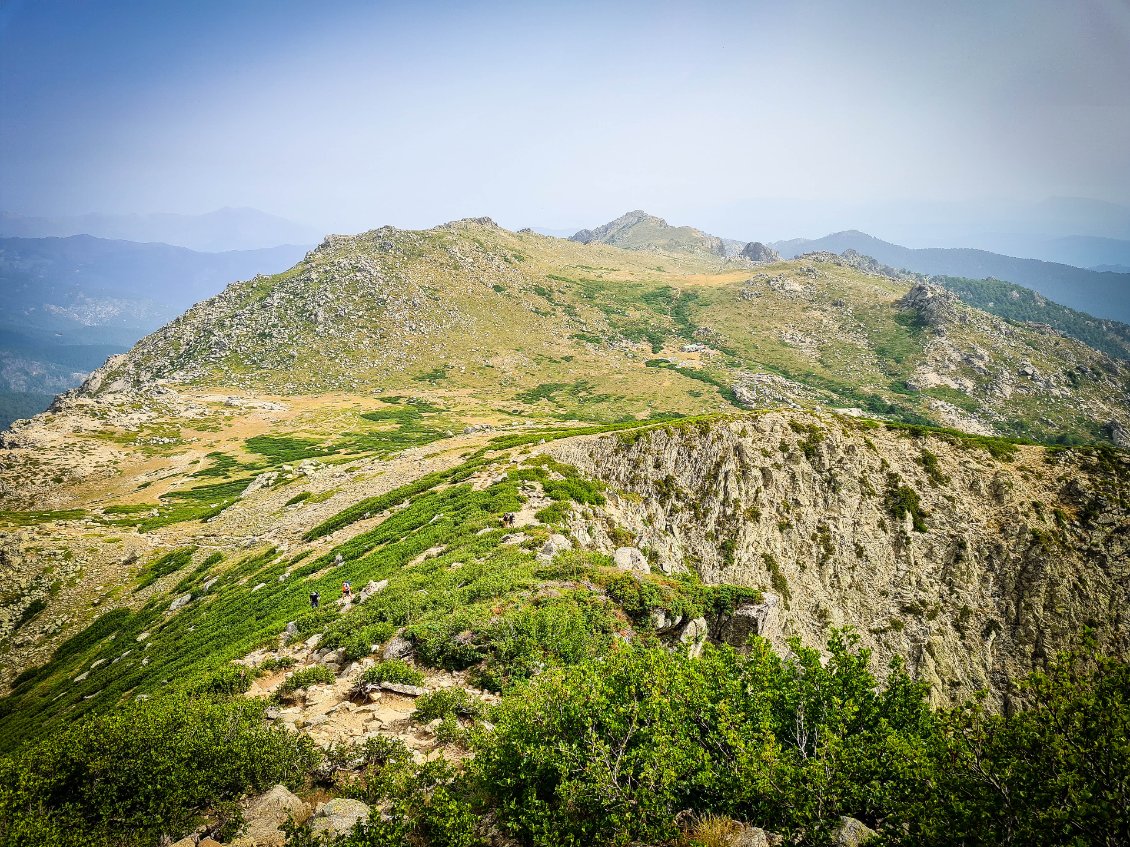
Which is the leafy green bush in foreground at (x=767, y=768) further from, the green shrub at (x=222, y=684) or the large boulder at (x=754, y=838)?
the green shrub at (x=222, y=684)

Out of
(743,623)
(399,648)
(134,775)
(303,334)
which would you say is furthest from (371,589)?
(303,334)

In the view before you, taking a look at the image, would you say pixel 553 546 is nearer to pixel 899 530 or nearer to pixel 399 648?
pixel 399 648

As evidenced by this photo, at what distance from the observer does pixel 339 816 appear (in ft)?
31.3

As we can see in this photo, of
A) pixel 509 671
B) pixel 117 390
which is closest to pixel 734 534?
pixel 509 671

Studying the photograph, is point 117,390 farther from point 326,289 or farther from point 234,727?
point 234,727

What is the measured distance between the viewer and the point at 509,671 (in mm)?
16922

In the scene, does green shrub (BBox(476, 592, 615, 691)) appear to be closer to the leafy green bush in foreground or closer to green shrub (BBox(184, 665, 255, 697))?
the leafy green bush in foreground

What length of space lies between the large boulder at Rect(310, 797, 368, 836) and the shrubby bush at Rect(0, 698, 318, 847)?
1875 millimetres

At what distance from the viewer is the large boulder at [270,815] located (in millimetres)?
9422

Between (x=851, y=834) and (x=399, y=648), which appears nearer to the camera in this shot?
(x=851, y=834)

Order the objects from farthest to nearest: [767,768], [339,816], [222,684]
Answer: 1. [222,684]
2. [339,816]
3. [767,768]

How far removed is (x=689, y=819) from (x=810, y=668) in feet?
17.2

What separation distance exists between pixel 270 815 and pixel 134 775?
115 inches

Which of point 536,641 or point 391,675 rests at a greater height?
point 536,641
